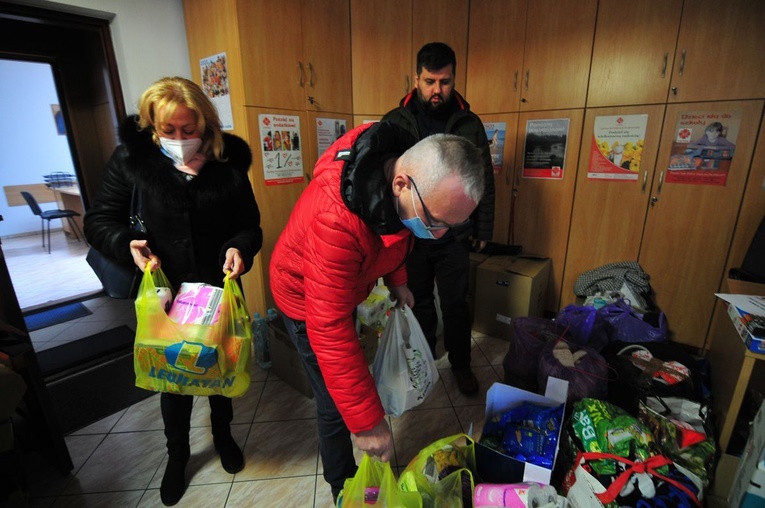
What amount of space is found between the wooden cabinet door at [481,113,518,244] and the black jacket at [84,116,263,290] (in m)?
1.93

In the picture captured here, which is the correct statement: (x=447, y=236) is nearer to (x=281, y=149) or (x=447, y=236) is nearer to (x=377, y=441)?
(x=377, y=441)

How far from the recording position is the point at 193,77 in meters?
2.39

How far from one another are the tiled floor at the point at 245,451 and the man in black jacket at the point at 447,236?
0.88 feet

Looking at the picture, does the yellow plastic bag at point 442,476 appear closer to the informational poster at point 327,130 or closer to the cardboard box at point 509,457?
the cardboard box at point 509,457

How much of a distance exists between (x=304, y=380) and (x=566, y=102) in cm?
237

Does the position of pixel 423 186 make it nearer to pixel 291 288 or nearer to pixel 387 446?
pixel 291 288

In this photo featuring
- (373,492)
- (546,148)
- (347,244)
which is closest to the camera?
(347,244)

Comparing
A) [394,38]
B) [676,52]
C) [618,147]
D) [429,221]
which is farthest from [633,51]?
[429,221]

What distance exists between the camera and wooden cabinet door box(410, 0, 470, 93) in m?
2.65

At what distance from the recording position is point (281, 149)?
2.36 m

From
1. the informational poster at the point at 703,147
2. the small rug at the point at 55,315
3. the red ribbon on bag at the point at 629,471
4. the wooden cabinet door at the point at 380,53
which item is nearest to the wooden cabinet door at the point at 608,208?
the informational poster at the point at 703,147

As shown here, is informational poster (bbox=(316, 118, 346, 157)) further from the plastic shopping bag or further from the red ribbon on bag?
the red ribbon on bag

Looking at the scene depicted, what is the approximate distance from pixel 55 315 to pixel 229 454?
2.40 meters

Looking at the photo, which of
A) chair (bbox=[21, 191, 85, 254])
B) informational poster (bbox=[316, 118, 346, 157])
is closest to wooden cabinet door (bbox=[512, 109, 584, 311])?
informational poster (bbox=[316, 118, 346, 157])
